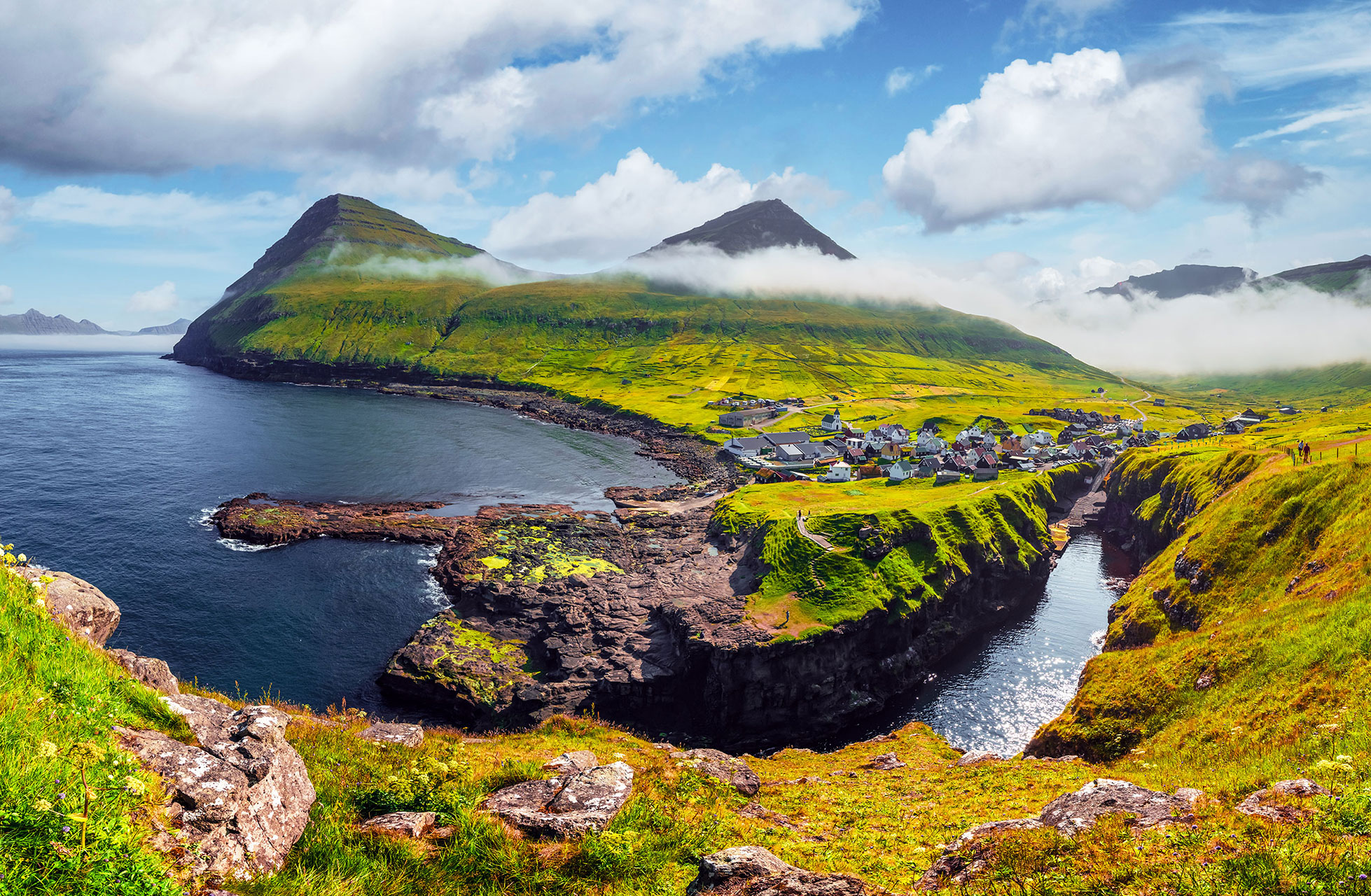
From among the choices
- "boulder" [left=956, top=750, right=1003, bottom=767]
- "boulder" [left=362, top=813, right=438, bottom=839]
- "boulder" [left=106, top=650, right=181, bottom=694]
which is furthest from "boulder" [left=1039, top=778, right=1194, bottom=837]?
"boulder" [left=106, top=650, right=181, bottom=694]

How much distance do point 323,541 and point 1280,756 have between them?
300ft

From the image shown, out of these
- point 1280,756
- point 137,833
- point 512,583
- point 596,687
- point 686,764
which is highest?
point 137,833

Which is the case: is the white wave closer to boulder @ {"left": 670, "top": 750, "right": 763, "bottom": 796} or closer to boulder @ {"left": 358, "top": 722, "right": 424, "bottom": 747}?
boulder @ {"left": 358, "top": 722, "right": 424, "bottom": 747}

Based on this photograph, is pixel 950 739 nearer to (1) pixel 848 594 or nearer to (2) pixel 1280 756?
(1) pixel 848 594

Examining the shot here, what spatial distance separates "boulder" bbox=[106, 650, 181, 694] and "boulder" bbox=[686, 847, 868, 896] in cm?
1486

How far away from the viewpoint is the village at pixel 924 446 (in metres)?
117

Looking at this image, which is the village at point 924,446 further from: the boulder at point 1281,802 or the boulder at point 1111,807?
the boulder at point 1281,802

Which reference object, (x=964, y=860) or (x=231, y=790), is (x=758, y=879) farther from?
(x=231, y=790)

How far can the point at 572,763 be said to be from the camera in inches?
850

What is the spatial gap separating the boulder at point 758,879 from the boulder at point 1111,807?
7021 mm

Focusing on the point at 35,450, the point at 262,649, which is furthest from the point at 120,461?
the point at 262,649

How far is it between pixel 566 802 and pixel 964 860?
10.7m

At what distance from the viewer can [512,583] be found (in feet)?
230

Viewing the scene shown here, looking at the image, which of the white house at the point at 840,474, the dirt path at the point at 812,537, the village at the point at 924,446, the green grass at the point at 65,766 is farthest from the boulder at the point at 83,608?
Answer: the white house at the point at 840,474
